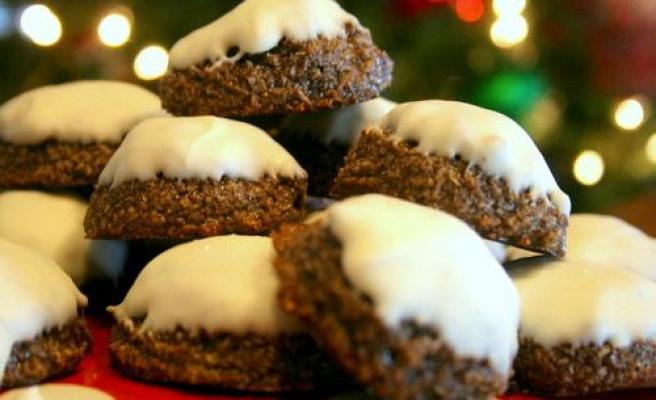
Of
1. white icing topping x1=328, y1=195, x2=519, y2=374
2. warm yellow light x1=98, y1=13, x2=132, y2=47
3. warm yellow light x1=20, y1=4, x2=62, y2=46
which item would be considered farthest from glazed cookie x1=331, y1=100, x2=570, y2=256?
warm yellow light x1=20, y1=4, x2=62, y2=46

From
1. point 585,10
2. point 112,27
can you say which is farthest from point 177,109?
point 585,10

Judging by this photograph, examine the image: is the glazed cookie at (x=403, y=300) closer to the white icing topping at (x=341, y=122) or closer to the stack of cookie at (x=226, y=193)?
the stack of cookie at (x=226, y=193)

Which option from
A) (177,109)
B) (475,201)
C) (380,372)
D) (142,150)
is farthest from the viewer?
(177,109)

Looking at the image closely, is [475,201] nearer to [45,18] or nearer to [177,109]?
[177,109]

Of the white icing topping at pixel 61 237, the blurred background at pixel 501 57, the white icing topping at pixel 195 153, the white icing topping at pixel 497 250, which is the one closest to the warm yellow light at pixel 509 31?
the blurred background at pixel 501 57

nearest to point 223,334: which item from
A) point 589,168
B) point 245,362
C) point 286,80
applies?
point 245,362

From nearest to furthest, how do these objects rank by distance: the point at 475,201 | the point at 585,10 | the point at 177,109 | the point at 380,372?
the point at 380,372 → the point at 475,201 → the point at 177,109 → the point at 585,10
